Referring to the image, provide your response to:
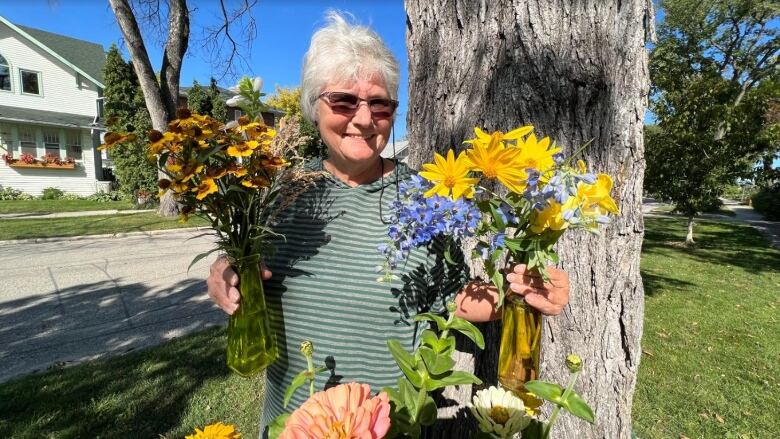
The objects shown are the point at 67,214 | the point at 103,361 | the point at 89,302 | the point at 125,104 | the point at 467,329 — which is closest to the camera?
the point at 467,329

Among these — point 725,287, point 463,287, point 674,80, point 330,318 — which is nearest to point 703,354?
point 725,287

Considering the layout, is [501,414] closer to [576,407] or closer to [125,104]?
[576,407]

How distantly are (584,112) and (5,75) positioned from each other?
24321 millimetres

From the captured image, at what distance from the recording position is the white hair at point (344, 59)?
47.9 inches

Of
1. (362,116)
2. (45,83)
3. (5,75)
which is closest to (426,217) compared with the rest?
(362,116)

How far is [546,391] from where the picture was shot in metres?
0.76

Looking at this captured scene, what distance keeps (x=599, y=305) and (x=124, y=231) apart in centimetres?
1108

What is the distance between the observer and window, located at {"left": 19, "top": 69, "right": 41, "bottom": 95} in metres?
17.8

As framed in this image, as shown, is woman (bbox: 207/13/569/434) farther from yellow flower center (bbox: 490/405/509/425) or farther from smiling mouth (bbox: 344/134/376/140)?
yellow flower center (bbox: 490/405/509/425)

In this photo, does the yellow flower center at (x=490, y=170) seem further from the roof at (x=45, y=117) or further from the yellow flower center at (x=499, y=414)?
the roof at (x=45, y=117)

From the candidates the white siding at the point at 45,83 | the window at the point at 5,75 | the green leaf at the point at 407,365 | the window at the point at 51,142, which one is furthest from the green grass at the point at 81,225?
the window at the point at 5,75

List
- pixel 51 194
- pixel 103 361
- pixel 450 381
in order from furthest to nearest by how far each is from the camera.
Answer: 1. pixel 51 194
2. pixel 103 361
3. pixel 450 381

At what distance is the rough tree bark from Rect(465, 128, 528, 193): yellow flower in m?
9.57

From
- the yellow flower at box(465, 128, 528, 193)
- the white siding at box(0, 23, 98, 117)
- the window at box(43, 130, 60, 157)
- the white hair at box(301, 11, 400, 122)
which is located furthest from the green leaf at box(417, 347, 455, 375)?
the white siding at box(0, 23, 98, 117)
